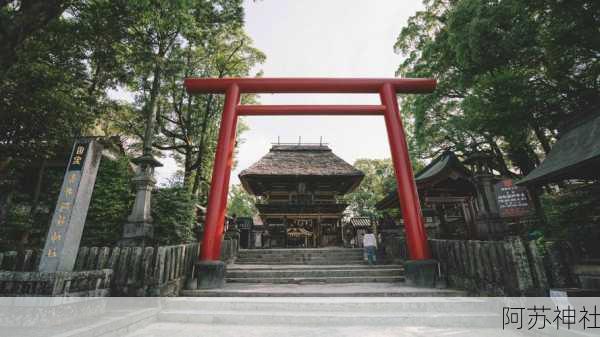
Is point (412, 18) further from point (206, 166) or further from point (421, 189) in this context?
point (206, 166)

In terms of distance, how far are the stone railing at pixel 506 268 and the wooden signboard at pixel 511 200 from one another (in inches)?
102

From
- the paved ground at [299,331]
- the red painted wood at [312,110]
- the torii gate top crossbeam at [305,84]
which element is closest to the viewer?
the paved ground at [299,331]

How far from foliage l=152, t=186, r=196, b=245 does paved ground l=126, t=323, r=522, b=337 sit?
447 centimetres

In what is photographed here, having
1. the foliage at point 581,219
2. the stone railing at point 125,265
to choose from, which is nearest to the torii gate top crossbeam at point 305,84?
the foliage at point 581,219

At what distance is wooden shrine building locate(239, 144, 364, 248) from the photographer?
44.8ft

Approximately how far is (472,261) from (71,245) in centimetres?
653

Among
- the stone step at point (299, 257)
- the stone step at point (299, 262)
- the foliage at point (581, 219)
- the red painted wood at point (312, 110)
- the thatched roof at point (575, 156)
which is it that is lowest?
the stone step at point (299, 262)

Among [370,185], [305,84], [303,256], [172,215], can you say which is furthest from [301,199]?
[370,185]

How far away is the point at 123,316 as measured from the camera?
3252mm

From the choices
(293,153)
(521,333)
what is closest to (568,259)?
(521,333)

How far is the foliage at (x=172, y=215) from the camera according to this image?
759 cm

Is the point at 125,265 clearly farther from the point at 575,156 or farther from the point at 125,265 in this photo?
the point at 575,156

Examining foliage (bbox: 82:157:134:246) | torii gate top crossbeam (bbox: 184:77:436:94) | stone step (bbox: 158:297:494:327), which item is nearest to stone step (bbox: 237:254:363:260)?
foliage (bbox: 82:157:134:246)

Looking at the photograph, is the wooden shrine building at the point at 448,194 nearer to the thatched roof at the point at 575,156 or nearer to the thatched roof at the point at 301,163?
the thatched roof at the point at 575,156
